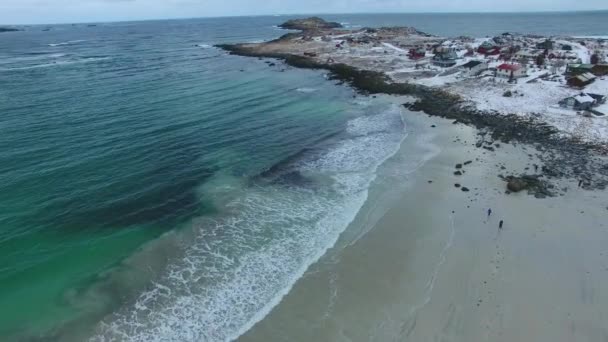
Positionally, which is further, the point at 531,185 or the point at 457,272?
the point at 531,185

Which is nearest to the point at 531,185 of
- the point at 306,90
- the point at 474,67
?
the point at 306,90

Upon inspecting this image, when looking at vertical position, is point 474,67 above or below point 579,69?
below

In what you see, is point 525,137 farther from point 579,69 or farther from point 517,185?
point 579,69

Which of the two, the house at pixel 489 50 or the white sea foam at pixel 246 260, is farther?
the house at pixel 489 50

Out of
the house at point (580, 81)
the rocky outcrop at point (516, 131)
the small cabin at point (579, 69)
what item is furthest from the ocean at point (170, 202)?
the small cabin at point (579, 69)

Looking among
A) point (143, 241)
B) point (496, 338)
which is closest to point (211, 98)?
point (143, 241)

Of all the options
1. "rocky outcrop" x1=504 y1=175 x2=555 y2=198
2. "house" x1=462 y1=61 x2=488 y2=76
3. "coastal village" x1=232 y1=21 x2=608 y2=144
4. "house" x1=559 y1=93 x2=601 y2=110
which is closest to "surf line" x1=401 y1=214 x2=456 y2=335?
"rocky outcrop" x1=504 y1=175 x2=555 y2=198

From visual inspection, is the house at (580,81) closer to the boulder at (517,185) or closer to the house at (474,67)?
the house at (474,67)
